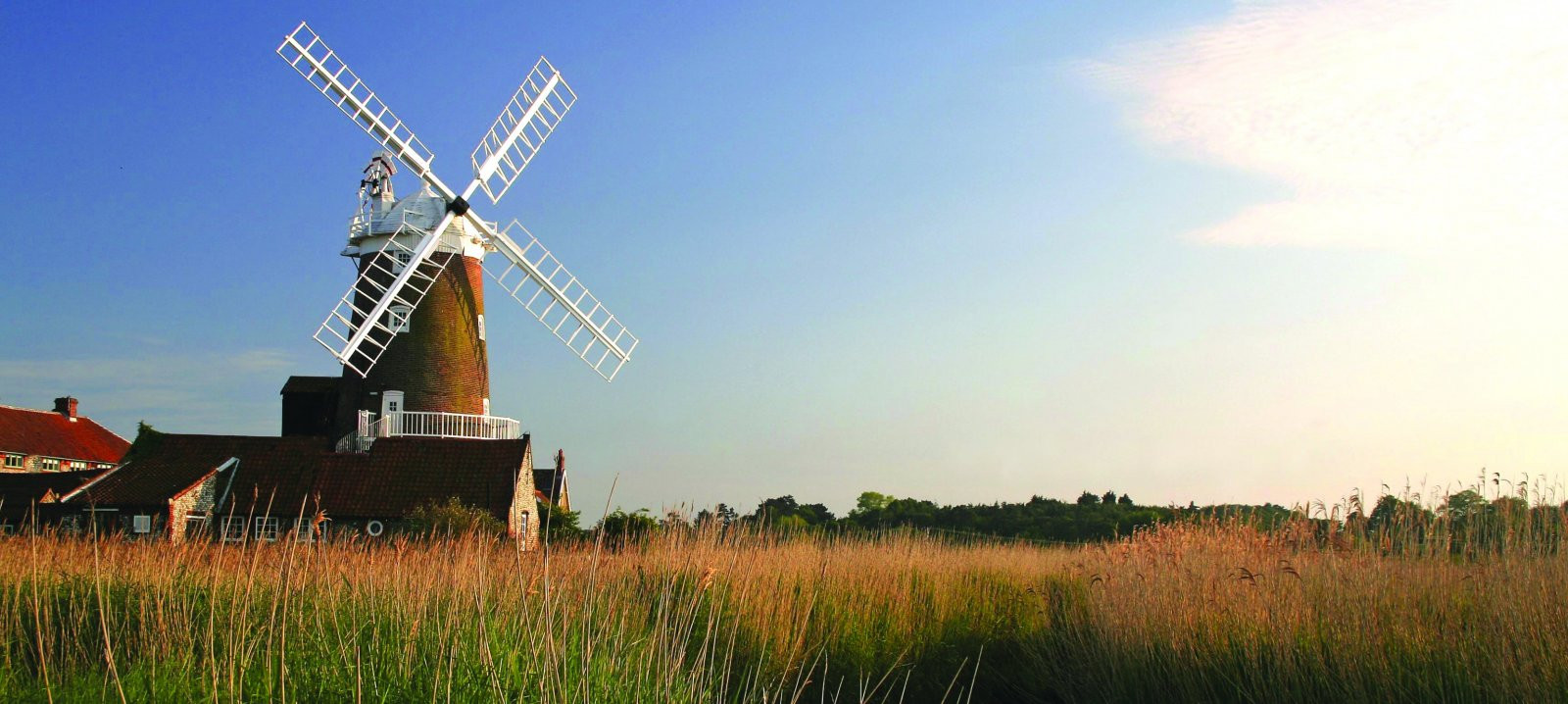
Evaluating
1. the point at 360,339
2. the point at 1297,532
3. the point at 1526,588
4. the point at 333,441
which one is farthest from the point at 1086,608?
the point at 333,441

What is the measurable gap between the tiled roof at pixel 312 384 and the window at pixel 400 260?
30.5 ft

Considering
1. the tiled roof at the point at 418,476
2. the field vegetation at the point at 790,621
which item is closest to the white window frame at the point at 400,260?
the tiled roof at the point at 418,476

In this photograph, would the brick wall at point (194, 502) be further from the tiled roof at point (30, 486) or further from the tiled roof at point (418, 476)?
the tiled roof at point (30, 486)

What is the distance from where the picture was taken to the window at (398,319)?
88.8ft

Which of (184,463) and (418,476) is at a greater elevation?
(184,463)

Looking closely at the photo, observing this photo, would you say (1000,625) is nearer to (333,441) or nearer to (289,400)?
(333,441)

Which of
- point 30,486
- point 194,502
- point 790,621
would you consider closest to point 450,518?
point 194,502

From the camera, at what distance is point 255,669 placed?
6391mm

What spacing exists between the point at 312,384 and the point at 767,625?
29.7 metres

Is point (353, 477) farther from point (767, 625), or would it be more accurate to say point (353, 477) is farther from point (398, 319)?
point (767, 625)

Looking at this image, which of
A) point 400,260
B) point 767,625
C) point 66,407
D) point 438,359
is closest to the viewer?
point 767,625

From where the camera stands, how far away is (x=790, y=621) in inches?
418

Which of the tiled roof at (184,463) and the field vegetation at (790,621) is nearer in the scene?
the field vegetation at (790,621)

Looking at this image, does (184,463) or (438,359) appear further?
(184,463)
